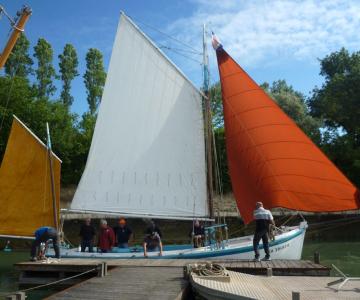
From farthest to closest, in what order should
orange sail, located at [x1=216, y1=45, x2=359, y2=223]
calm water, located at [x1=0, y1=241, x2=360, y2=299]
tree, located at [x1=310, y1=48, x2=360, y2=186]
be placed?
1. tree, located at [x1=310, y1=48, x2=360, y2=186]
2. calm water, located at [x1=0, y1=241, x2=360, y2=299]
3. orange sail, located at [x1=216, y1=45, x2=359, y2=223]

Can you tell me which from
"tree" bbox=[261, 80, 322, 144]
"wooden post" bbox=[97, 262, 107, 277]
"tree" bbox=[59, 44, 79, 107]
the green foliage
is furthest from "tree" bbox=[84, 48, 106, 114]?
"wooden post" bbox=[97, 262, 107, 277]

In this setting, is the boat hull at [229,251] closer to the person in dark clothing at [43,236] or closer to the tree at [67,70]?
the person in dark clothing at [43,236]

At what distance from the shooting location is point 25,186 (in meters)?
18.5

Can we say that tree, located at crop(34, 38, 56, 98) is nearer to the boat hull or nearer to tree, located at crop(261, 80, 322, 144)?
tree, located at crop(261, 80, 322, 144)

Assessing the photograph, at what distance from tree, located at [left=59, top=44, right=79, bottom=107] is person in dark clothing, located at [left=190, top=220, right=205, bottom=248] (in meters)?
41.5

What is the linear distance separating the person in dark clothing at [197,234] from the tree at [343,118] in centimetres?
2504

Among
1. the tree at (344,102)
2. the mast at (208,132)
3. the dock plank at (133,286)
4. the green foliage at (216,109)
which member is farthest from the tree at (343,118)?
the dock plank at (133,286)

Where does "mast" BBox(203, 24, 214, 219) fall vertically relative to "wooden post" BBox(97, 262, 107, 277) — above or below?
above

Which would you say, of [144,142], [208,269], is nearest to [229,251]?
[208,269]

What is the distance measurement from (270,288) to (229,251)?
584 cm

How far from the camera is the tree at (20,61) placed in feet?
171

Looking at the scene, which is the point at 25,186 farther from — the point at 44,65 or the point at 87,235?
the point at 44,65

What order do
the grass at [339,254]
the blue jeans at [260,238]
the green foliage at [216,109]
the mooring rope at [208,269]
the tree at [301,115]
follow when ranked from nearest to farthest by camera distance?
the mooring rope at [208,269] → the blue jeans at [260,238] → the grass at [339,254] → the tree at [301,115] → the green foliage at [216,109]

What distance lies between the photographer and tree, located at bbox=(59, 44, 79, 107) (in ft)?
181
